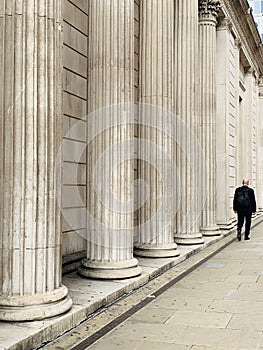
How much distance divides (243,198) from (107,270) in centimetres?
904

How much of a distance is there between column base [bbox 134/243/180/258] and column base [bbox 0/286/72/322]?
4887 millimetres

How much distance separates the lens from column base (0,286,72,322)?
18.2ft

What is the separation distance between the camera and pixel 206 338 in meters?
5.80

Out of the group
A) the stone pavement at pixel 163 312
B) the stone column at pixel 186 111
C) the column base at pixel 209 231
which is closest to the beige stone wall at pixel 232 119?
the column base at pixel 209 231

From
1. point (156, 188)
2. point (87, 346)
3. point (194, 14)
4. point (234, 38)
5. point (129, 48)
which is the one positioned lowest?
point (87, 346)

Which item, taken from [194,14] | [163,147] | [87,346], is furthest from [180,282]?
[194,14]

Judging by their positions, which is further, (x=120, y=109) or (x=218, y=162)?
(x=218, y=162)

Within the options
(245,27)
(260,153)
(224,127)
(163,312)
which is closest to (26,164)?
(163,312)

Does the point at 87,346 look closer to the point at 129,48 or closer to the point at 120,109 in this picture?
the point at 120,109

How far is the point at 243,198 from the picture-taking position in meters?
16.2

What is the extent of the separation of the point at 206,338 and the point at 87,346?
4.44 feet

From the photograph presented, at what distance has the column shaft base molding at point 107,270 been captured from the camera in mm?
8062

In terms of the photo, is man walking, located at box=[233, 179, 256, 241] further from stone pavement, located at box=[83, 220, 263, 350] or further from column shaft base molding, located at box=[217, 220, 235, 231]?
stone pavement, located at box=[83, 220, 263, 350]

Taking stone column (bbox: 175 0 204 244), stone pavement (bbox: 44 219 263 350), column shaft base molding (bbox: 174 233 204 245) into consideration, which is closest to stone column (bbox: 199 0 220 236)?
stone column (bbox: 175 0 204 244)
